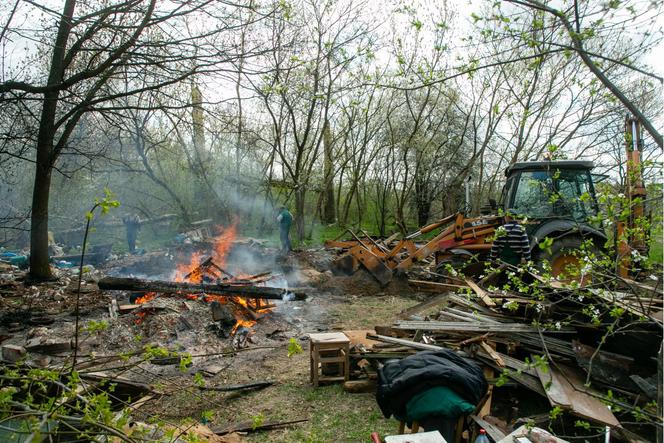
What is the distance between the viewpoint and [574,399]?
4.39 m

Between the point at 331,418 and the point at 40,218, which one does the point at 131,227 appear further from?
the point at 331,418

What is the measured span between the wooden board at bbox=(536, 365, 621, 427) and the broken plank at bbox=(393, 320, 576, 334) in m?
0.53

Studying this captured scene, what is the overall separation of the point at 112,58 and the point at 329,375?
6.00 metres

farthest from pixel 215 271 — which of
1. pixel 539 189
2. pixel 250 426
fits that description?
pixel 539 189

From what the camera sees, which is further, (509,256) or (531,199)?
(531,199)

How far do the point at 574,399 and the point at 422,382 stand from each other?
69.3 inches

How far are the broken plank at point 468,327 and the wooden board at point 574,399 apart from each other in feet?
1.75

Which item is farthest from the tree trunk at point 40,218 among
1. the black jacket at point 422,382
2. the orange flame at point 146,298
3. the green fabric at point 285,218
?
the black jacket at point 422,382

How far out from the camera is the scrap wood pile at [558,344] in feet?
13.6

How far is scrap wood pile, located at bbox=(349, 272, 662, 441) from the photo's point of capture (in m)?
4.13

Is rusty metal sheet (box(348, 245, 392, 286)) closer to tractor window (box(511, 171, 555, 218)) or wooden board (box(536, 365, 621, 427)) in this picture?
tractor window (box(511, 171, 555, 218))

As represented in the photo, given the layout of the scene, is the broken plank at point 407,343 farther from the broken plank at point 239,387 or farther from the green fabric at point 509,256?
the green fabric at point 509,256

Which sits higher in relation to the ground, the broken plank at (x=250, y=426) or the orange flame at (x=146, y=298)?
the orange flame at (x=146, y=298)

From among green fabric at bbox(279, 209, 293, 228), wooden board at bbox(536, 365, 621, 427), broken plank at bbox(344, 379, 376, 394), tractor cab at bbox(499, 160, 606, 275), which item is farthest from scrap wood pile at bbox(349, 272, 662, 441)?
green fabric at bbox(279, 209, 293, 228)
